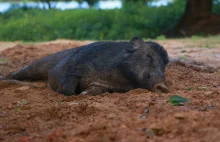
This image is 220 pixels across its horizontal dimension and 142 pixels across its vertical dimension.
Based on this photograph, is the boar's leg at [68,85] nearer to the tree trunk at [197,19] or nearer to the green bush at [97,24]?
the tree trunk at [197,19]

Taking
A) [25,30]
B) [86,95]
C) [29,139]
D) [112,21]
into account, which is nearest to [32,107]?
[86,95]

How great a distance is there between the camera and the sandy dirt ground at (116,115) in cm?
346

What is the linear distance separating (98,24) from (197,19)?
14.4 ft

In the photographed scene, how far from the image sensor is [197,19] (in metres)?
18.1

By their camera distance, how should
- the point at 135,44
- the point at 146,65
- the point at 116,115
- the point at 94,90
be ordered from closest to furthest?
the point at 116,115 → the point at 146,65 → the point at 94,90 → the point at 135,44

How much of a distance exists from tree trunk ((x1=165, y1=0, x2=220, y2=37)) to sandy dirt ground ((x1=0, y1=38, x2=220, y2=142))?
10.6m

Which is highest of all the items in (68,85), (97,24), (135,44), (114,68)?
(135,44)

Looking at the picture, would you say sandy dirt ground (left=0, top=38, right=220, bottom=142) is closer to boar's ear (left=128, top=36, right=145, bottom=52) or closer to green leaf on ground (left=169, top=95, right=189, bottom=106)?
green leaf on ground (left=169, top=95, right=189, bottom=106)

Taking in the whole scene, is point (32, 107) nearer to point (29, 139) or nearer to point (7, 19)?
point (29, 139)

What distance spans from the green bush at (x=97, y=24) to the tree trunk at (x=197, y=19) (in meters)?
1.23

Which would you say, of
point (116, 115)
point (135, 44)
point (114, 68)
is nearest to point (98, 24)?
point (135, 44)

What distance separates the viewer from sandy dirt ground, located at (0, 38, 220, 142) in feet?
11.4

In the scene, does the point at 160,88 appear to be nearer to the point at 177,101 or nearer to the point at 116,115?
the point at 177,101

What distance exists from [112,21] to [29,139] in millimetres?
17106
